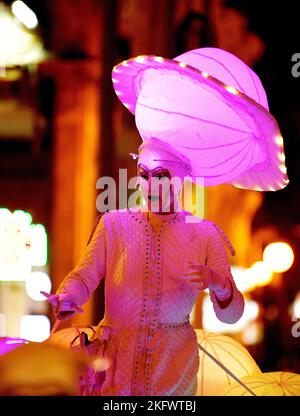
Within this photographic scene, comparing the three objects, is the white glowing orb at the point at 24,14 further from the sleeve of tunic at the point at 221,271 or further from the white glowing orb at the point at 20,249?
the sleeve of tunic at the point at 221,271

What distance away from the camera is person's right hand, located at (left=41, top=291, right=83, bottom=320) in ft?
10.3

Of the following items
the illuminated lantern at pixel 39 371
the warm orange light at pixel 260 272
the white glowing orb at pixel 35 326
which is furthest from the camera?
the warm orange light at pixel 260 272

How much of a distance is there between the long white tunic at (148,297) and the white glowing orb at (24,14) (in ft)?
14.7

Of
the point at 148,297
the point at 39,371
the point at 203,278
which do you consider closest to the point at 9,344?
the point at 148,297

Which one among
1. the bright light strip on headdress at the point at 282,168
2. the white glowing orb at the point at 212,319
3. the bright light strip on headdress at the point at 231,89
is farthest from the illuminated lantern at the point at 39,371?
the white glowing orb at the point at 212,319

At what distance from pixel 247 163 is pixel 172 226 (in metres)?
0.42

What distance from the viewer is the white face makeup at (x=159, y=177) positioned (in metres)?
3.29

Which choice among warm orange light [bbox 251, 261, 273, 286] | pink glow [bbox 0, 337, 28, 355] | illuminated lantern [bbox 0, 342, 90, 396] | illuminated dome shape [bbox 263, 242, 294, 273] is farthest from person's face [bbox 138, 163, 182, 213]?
warm orange light [bbox 251, 261, 273, 286]

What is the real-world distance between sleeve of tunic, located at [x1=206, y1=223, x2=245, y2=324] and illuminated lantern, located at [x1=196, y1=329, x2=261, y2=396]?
78 centimetres

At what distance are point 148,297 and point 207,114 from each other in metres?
0.76

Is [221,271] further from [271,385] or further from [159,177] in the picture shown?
[271,385]

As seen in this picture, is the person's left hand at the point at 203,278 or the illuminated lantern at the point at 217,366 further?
the illuminated lantern at the point at 217,366

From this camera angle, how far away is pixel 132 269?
3307 millimetres
